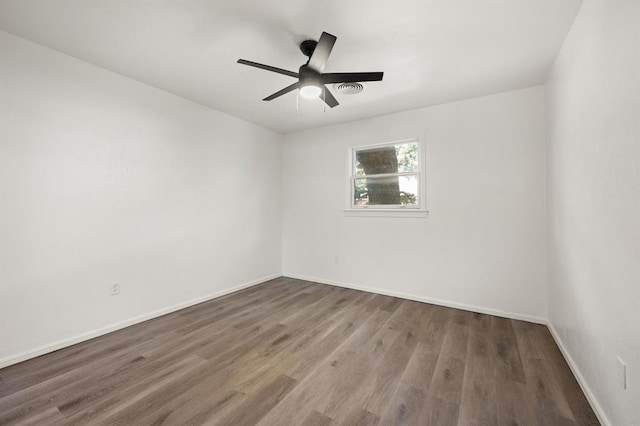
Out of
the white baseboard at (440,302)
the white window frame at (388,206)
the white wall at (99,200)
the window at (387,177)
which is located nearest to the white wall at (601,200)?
the white baseboard at (440,302)

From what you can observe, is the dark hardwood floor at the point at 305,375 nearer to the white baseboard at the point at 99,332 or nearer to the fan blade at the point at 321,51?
the white baseboard at the point at 99,332

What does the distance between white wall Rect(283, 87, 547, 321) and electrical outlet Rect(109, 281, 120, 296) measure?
8.90 feet

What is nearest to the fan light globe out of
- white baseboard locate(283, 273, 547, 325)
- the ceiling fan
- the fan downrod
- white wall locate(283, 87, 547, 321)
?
the ceiling fan

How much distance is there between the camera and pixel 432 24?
191cm

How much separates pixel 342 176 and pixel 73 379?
11.9 feet

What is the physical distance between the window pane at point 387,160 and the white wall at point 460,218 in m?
0.16

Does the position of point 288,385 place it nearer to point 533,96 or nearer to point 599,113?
point 599,113

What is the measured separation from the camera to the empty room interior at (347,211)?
1.56m

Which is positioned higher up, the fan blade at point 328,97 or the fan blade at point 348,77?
the fan blade at point 328,97

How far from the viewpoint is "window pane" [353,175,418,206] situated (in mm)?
3641

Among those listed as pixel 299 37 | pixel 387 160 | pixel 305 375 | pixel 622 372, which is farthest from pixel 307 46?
pixel 622 372

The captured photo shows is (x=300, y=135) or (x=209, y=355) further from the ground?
(x=300, y=135)

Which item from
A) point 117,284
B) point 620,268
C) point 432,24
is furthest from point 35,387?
point 432,24

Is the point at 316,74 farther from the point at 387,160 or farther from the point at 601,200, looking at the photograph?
the point at 387,160
